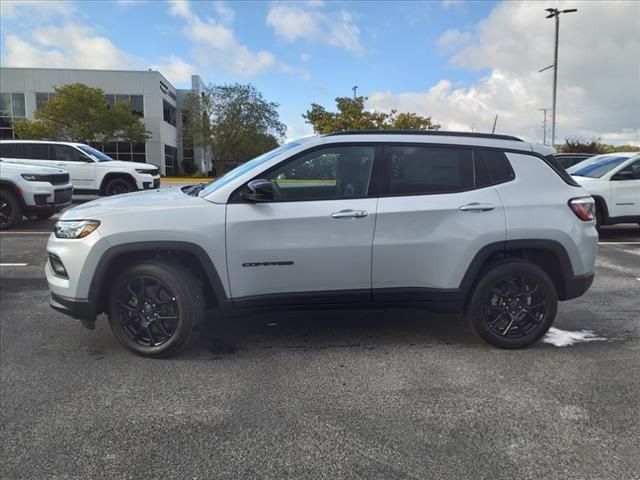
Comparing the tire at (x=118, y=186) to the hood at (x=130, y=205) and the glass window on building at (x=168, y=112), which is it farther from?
the glass window on building at (x=168, y=112)

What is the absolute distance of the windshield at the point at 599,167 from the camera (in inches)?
397

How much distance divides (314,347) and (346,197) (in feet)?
4.25

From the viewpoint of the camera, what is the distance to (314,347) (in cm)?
424

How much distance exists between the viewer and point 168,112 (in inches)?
2025

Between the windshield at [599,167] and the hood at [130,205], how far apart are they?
9.02 meters

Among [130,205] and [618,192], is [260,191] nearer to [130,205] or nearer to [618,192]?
[130,205]

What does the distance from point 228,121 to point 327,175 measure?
44892 mm

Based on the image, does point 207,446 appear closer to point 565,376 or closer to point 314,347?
point 314,347

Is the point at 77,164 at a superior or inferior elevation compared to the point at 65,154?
inferior

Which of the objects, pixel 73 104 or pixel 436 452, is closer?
pixel 436 452

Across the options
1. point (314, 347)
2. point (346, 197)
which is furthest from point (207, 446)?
point (346, 197)

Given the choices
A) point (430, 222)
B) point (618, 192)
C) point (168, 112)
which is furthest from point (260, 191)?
point (168, 112)

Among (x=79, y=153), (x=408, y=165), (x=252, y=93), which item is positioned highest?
(x=252, y=93)

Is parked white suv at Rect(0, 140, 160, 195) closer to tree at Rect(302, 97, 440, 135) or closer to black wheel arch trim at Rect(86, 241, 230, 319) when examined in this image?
black wheel arch trim at Rect(86, 241, 230, 319)
